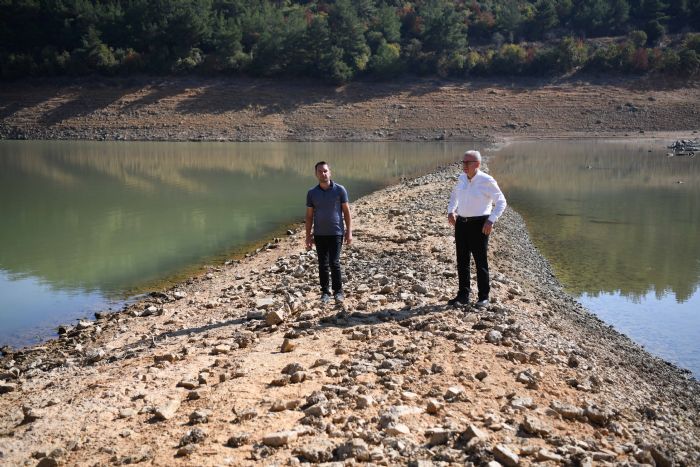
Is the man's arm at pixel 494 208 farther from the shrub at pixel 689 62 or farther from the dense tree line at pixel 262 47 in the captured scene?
the shrub at pixel 689 62

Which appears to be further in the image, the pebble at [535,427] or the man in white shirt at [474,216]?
the man in white shirt at [474,216]

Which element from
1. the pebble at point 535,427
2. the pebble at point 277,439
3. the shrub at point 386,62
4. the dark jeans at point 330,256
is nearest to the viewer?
the pebble at point 277,439

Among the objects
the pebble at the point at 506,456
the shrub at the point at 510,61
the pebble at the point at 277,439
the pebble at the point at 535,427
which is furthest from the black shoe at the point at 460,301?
the shrub at the point at 510,61

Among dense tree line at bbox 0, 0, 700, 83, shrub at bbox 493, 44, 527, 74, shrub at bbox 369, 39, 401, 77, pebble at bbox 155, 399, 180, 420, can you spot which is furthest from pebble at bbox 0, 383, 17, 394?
shrub at bbox 493, 44, 527, 74


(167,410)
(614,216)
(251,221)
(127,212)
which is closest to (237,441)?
(167,410)

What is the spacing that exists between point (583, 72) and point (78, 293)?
69.5m

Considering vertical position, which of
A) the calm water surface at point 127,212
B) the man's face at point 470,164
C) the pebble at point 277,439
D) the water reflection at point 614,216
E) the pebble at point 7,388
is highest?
the man's face at point 470,164

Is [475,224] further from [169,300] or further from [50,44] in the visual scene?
[50,44]

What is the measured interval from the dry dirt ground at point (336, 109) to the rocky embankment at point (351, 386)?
5035 centimetres

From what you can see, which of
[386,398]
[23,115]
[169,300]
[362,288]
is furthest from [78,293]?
[23,115]

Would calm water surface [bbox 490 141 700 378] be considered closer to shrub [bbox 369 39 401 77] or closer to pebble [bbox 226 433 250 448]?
pebble [bbox 226 433 250 448]

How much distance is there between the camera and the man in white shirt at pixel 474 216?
811 cm

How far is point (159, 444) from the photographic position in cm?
495

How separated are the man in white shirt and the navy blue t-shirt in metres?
1.41
